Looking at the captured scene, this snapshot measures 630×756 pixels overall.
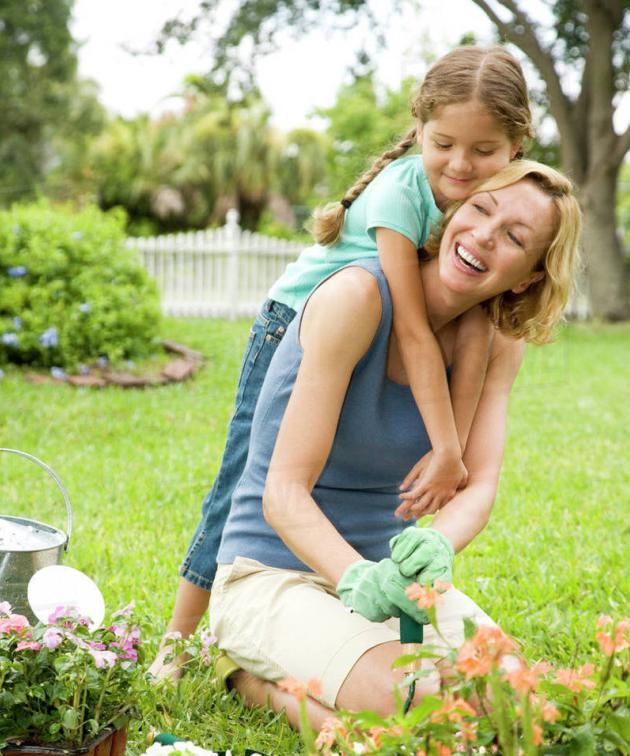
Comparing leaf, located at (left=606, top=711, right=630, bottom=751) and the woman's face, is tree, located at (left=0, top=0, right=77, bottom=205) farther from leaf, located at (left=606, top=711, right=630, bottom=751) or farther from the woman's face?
leaf, located at (left=606, top=711, right=630, bottom=751)

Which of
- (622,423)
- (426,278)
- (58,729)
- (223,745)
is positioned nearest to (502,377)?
(426,278)

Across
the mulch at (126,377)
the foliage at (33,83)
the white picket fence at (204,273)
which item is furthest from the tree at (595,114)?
the foliage at (33,83)

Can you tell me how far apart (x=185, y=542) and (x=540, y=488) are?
1365 millimetres

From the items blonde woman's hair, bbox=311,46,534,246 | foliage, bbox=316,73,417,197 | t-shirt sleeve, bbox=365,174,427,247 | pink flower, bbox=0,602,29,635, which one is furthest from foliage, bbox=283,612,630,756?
foliage, bbox=316,73,417,197

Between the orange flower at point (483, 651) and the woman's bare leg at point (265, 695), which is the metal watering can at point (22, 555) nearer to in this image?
the woman's bare leg at point (265, 695)

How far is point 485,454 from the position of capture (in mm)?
1802

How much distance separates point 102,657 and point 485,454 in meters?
0.78

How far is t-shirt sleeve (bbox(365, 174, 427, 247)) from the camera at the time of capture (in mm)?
1815

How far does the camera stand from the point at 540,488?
3.58m

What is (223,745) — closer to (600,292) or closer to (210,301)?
(210,301)

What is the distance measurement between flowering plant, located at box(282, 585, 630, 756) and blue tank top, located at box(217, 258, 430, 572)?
639mm

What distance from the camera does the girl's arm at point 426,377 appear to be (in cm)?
166

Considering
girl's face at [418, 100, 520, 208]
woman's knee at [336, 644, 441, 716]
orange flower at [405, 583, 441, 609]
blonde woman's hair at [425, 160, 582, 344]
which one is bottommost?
woman's knee at [336, 644, 441, 716]

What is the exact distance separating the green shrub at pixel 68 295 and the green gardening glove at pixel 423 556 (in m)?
4.32
